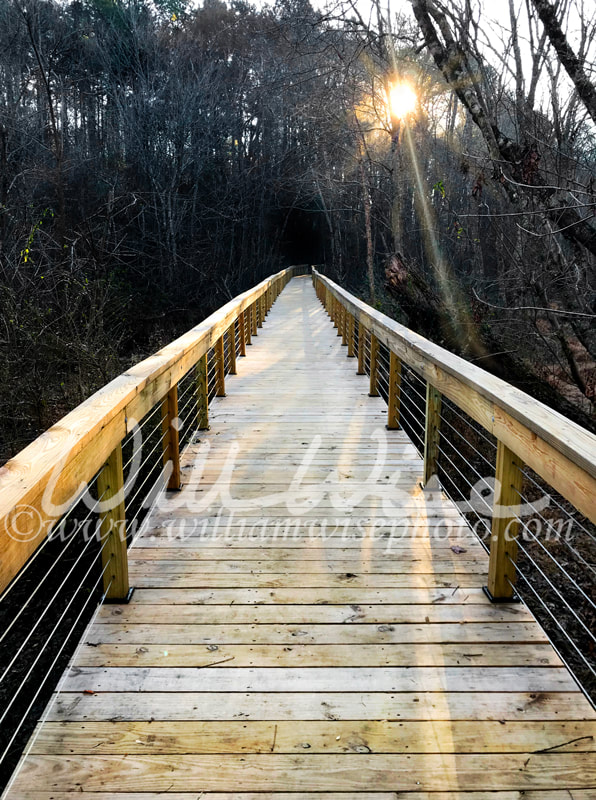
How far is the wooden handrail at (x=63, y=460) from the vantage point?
47.5 inches

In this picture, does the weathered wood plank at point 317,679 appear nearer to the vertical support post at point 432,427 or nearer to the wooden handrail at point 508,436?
the wooden handrail at point 508,436

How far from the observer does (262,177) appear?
88.0 feet

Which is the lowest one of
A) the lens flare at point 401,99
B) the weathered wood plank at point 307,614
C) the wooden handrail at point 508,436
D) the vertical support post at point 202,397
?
the weathered wood plank at point 307,614

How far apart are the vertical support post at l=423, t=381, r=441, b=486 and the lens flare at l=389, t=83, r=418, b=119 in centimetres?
1426

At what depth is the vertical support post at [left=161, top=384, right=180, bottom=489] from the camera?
3215 mm

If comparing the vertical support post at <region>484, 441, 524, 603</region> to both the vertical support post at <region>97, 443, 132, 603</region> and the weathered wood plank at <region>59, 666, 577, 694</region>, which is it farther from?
the vertical support post at <region>97, 443, 132, 603</region>


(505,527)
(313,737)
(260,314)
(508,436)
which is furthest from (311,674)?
(260,314)

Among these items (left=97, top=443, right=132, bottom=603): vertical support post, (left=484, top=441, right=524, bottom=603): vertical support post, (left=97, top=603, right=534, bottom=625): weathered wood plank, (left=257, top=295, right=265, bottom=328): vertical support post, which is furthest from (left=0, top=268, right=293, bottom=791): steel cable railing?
(left=257, top=295, right=265, bottom=328): vertical support post

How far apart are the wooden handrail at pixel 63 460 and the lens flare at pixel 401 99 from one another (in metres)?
15.0

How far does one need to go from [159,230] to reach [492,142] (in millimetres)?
18437

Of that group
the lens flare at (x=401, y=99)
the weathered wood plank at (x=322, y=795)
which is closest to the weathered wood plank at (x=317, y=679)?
the weathered wood plank at (x=322, y=795)

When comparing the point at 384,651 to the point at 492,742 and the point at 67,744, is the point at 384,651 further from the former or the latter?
the point at 67,744

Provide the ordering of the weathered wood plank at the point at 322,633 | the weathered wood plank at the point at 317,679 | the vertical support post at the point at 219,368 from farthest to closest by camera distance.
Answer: the vertical support post at the point at 219,368 → the weathered wood plank at the point at 322,633 → the weathered wood plank at the point at 317,679

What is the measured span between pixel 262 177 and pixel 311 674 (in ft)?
89.4
